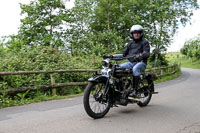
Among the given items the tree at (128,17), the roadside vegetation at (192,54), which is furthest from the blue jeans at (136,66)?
A: the roadside vegetation at (192,54)

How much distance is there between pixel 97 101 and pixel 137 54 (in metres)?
1.63

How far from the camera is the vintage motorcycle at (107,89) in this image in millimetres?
4246

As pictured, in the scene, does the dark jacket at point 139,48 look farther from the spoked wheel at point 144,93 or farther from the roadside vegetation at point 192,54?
the roadside vegetation at point 192,54

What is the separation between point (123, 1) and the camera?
23.8 metres

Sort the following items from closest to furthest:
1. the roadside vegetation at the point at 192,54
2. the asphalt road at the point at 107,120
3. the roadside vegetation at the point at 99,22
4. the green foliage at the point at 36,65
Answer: the asphalt road at the point at 107,120 → the green foliage at the point at 36,65 → the roadside vegetation at the point at 99,22 → the roadside vegetation at the point at 192,54

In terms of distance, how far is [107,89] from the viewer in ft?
14.9

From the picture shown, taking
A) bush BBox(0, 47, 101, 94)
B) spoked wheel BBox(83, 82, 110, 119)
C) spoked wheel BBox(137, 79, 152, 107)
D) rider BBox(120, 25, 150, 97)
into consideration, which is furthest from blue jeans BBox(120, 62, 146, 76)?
bush BBox(0, 47, 101, 94)

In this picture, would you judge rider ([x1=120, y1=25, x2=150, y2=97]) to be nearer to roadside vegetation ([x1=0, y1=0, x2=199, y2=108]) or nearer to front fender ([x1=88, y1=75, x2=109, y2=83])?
front fender ([x1=88, y1=75, x2=109, y2=83])

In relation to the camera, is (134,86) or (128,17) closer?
(134,86)

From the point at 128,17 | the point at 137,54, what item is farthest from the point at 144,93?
the point at 128,17

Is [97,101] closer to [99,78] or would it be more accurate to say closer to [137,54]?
[99,78]

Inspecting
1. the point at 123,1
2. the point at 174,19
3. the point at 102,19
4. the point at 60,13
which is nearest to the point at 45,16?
the point at 60,13

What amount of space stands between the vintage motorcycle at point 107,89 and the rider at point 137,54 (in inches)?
5.2

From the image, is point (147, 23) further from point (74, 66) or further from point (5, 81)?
point (5, 81)
